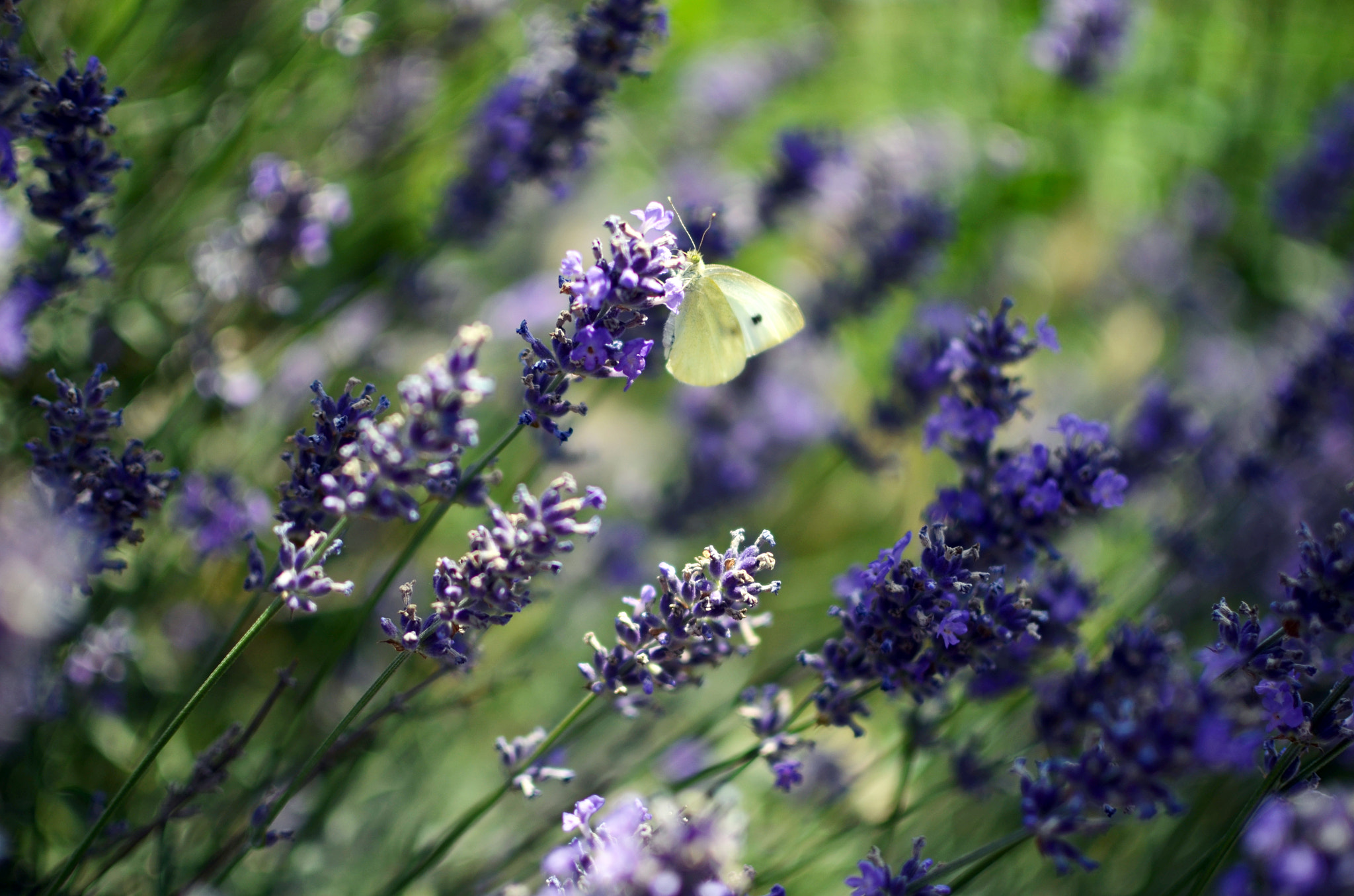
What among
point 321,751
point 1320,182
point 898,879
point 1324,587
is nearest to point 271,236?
point 321,751

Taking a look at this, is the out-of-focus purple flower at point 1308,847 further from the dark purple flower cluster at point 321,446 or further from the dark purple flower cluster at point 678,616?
the dark purple flower cluster at point 321,446

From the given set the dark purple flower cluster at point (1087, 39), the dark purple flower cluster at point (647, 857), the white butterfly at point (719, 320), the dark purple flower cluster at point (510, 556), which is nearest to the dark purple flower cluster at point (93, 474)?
the dark purple flower cluster at point (510, 556)

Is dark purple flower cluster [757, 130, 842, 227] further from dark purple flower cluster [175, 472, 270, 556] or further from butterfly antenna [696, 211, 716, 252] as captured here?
dark purple flower cluster [175, 472, 270, 556]

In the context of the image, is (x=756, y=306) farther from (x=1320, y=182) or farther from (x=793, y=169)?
(x=1320, y=182)

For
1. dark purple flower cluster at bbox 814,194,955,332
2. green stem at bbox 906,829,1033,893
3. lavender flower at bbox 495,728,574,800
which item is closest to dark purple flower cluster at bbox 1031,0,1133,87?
dark purple flower cluster at bbox 814,194,955,332

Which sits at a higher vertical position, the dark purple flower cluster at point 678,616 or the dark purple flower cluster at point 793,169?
the dark purple flower cluster at point 793,169

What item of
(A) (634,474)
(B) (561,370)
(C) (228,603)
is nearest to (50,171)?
(B) (561,370)
